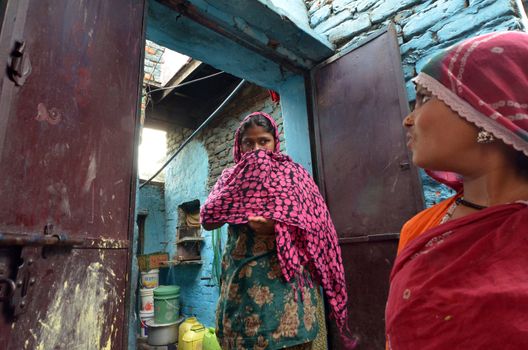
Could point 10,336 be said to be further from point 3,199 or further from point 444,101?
point 444,101

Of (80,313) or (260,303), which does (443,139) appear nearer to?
(260,303)

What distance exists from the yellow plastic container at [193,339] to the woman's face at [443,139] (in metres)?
3.99

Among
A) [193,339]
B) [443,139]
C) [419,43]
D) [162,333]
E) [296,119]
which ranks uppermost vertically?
[419,43]

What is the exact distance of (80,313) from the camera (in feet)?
3.17

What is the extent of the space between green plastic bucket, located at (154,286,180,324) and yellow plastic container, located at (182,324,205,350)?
831mm

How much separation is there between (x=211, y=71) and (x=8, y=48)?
3.97 meters

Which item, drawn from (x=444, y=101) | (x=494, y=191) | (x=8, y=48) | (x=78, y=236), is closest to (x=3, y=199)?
(x=78, y=236)

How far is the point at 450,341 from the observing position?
595 mm

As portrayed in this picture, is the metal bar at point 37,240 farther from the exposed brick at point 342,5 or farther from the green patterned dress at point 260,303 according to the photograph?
the exposed brick at point 342,5

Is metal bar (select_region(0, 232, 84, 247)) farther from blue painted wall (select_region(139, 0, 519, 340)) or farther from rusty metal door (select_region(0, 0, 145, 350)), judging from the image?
blue painted wall (select_region(139, 0, 519, 340))

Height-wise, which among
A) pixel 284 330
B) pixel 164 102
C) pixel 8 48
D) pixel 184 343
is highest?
pixel 164 102

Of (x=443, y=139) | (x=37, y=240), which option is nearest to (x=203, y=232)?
(x=37, y=240)

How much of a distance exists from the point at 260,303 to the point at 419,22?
A: 1848 millimetres

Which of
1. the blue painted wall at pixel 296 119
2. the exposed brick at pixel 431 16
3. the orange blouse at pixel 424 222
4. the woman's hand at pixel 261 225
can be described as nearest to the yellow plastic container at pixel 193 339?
the blue painted wall at pixel 296 119
